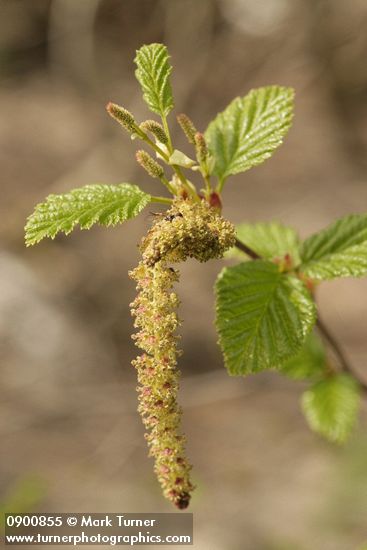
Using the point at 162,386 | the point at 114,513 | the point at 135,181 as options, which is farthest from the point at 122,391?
the point at 162,386

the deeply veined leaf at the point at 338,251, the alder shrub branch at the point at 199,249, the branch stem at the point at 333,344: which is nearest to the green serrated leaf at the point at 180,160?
the alder shrub branch at the point at 199,249

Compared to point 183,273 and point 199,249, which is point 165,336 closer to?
point 199,249

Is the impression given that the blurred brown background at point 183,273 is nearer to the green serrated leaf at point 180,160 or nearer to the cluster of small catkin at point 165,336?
the green serrated leaf at point 180,160

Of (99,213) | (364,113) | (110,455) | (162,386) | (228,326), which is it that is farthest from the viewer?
(364,113)

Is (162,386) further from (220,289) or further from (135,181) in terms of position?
(135,181)

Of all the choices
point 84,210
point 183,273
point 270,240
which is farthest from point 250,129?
point 183,273

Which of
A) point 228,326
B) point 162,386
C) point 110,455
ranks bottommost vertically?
point 162,386

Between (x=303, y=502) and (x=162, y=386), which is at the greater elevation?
(x=303, y=502)
